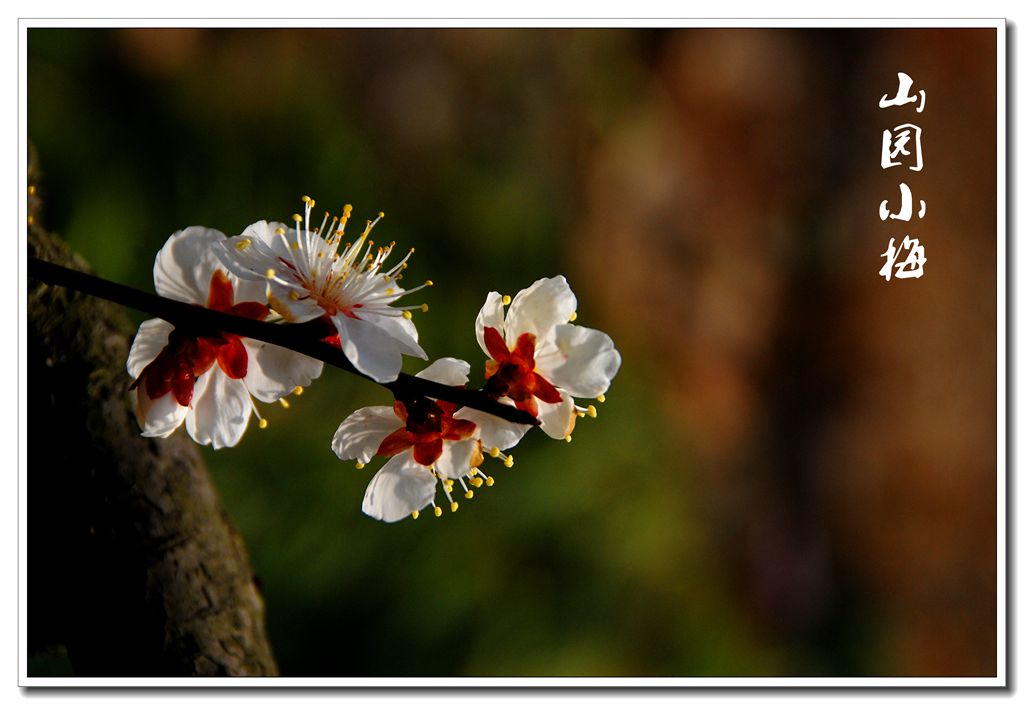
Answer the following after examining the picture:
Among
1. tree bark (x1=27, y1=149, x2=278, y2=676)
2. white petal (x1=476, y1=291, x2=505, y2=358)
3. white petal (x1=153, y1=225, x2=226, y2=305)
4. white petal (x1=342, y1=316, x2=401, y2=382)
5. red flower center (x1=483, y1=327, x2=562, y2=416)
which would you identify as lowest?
tree bark (x1=27, y1=149, x2=278, y2=676)

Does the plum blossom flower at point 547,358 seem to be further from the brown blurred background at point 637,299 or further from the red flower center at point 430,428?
the brown blurred background at point 637,299

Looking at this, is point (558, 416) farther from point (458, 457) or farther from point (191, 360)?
point (191, 360)

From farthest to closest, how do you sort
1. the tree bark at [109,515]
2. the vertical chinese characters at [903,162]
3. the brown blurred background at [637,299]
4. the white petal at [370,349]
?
the brown blurred background at [637,299] → the vertical chinese characters at [903,162] → the tree bark at [109,515] → the white petal at [370,349]

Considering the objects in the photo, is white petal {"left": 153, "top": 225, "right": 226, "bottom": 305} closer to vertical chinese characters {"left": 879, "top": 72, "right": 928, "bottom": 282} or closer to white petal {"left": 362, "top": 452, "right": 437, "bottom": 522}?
white petal {"left": 362, "top": 452, "right": 437, "bottom": 522}

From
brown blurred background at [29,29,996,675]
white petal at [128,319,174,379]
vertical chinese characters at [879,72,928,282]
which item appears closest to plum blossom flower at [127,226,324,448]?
white petal at [128,319,174,379]

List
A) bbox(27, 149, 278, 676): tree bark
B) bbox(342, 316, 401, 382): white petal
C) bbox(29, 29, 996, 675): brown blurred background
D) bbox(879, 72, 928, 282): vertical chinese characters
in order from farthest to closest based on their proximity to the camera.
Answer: bbox(29, 29, 996, 675): brown blurred background < bbox(879, 72, 928, 282): vertical chinese characters < bbox(27, 149, 278, 676): tree bark < bbox(342, 316, 401, 382): white petal

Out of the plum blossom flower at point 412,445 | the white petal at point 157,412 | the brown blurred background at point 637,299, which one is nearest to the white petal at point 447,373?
the plum blossom flower at point 412,445

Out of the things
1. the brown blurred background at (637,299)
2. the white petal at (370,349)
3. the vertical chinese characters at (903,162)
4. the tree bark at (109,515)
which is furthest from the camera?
the brown blurred background at (637,299)
